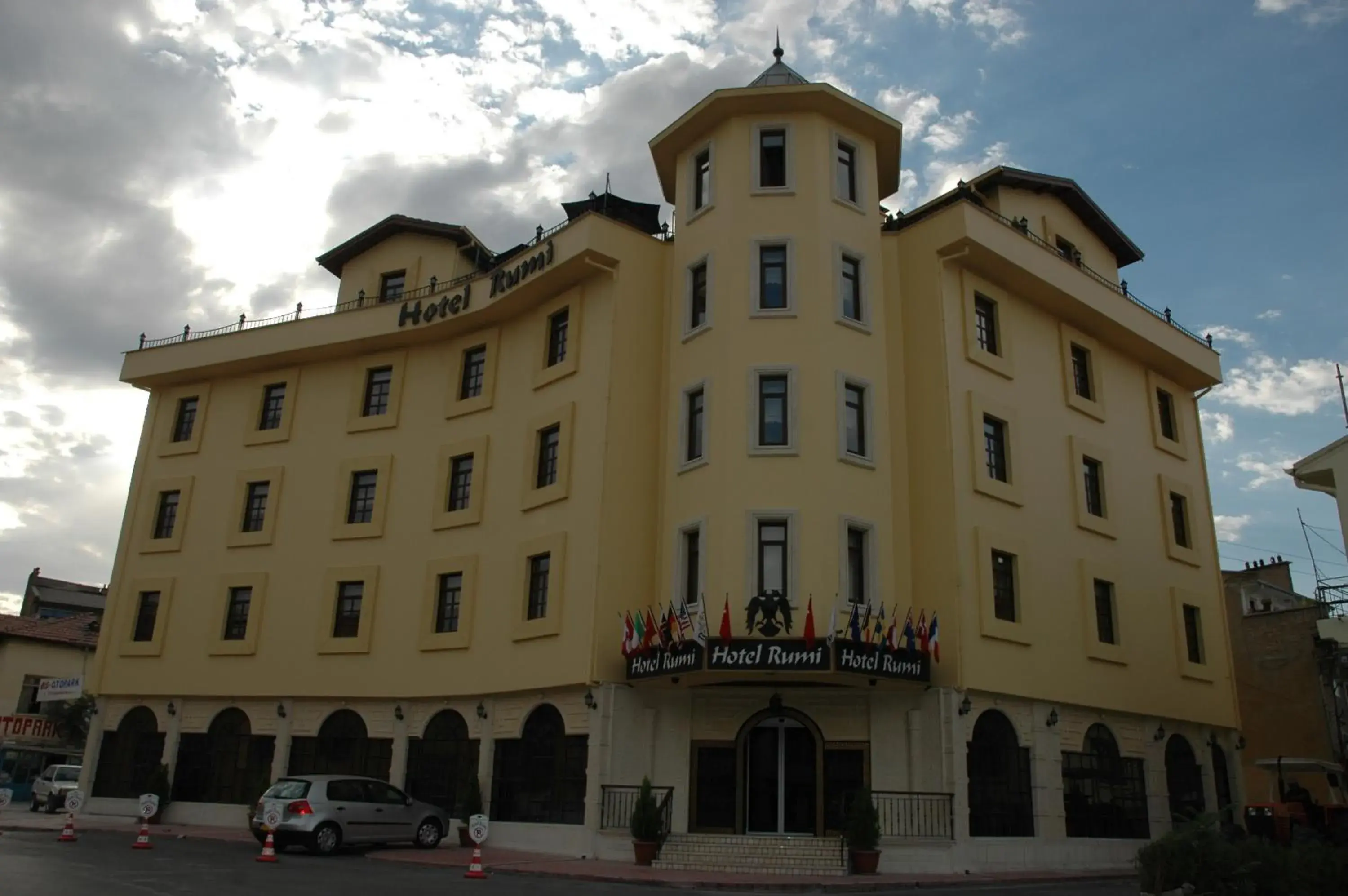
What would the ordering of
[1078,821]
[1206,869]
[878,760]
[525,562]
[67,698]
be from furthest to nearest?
[67,698]
[525,562]
[1078,821]
[878,760]
[1206,869]

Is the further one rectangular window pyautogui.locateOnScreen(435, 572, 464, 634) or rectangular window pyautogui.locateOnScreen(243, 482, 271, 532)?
rectangular window pyautogui.locateOnScreen(243, 482, 271, 532)

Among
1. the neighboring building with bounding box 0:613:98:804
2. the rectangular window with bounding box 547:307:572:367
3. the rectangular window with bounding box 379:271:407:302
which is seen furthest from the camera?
the neighboring building with bounding box 0:613:98:804

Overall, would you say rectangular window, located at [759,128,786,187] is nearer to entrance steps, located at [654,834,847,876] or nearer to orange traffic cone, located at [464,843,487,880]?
entrance steps, located at [654,834,847,876]

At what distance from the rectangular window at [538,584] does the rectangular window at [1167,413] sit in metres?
18.9

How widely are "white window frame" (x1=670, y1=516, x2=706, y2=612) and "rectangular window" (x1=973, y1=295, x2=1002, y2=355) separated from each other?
894 cm

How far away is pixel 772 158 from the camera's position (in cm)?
2741

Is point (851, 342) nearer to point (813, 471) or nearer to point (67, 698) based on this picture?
point (813, 471)

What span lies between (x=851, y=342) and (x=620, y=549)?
285 inches

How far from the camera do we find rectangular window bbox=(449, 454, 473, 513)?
3019 centimetres

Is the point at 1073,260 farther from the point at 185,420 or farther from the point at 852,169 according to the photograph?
the point at 185,420

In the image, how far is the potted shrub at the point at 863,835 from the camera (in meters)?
20.3

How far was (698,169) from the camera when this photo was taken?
28.5 m

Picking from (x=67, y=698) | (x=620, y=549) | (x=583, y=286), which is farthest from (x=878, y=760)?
(x=67, y=698)

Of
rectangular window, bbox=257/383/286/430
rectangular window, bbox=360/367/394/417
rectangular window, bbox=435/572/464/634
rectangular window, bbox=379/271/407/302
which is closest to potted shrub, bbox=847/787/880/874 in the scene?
rectangular window, bbox=435/572/464/634
